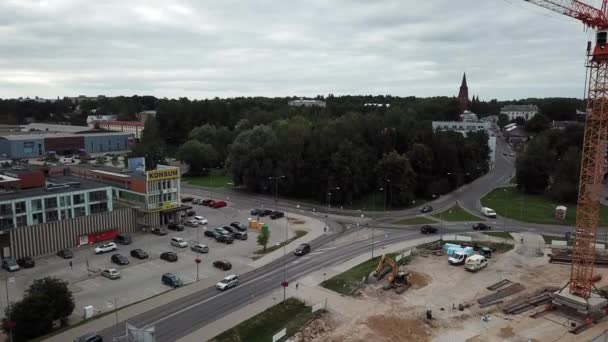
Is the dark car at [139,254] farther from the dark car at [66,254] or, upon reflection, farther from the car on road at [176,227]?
the car on road at [176,227]

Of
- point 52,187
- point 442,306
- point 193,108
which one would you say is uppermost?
point 193,108

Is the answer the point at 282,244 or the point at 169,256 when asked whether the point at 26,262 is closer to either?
the point at 169,256

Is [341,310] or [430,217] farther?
[430,217]

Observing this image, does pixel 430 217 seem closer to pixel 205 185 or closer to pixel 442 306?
pixel 442 306

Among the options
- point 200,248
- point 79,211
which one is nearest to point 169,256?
point 200,248

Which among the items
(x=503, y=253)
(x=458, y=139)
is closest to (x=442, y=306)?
(x=503, y=253)

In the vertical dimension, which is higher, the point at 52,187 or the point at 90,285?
the point at 52,187

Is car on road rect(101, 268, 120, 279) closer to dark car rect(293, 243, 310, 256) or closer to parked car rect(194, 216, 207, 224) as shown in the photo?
dark car rect(293, 243, 310, 256)
